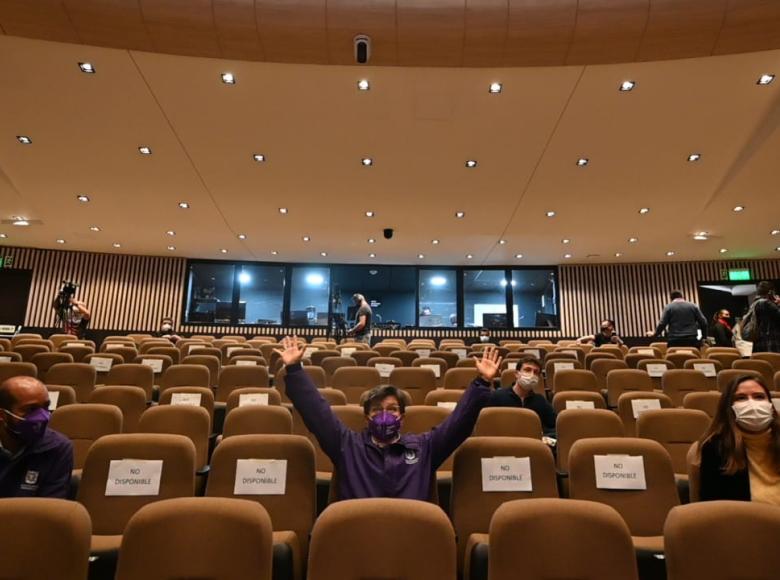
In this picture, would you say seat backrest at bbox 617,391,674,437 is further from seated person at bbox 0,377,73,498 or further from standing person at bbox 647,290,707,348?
standing person at bbox 647,290,707,348

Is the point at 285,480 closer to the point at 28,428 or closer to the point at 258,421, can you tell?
the point at 258,421

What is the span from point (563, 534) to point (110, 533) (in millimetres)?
1943

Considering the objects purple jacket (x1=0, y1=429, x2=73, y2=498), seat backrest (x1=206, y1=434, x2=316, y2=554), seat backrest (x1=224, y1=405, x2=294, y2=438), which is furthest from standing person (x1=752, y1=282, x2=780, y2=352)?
purple jacket (x1=0, y1=429, x2=73, y2=498)

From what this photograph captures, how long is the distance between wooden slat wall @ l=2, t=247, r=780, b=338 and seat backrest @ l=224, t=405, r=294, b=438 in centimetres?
1038

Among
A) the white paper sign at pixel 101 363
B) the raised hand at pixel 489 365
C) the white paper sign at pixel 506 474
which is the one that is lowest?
the white paper sign at pixel 506 474

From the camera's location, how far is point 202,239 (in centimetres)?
1188

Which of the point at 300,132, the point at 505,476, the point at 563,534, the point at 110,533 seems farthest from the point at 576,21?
the point at 110,533

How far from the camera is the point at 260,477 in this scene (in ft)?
7.79

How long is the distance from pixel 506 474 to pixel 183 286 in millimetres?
13308

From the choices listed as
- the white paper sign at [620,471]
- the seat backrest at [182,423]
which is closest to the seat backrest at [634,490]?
the white paper sign at [620,471]

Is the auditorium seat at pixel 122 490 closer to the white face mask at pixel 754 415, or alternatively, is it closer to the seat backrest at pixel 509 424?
the seat backrest at pixel 509 424

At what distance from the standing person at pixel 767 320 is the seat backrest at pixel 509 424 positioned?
190 inches

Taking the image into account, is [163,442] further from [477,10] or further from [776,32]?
[776,32]

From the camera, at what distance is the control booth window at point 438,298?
565 inches
